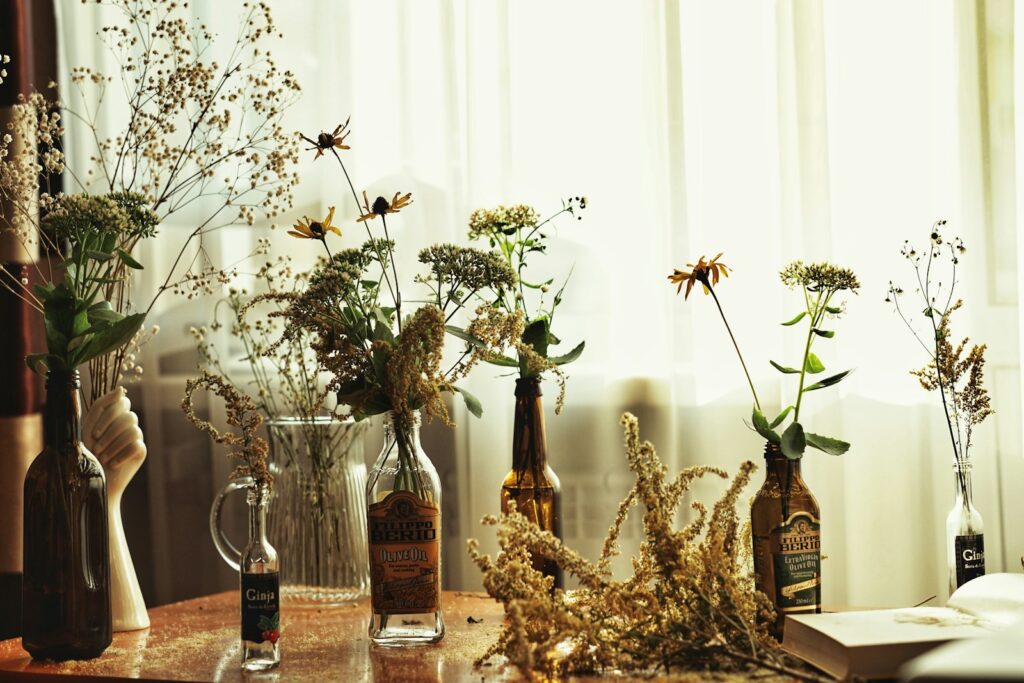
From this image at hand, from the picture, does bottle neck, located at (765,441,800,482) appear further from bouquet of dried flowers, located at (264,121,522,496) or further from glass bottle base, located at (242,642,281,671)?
glass bottle base, located at (242,642,281,671)

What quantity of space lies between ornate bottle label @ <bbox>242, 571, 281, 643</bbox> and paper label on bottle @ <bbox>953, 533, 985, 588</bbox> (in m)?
0.74

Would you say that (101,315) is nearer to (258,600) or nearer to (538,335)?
(258,600)

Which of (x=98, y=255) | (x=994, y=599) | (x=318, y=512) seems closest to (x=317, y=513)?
(x=318, y=512)

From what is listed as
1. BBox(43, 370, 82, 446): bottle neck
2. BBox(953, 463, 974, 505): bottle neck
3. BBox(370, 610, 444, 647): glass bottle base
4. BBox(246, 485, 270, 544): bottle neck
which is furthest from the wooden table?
BBox(953, 463, 974, 505): bottle neck

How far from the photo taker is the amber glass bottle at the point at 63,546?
3.68ft

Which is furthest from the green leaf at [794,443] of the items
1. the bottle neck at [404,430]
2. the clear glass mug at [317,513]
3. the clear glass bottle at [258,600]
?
the clear glass mug at [317,513]

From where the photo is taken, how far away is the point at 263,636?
1.08 metres

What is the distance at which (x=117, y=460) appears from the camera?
51.6 inches

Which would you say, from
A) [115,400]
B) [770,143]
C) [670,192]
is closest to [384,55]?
[670,192]

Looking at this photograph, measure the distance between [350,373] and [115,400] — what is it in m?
0.37

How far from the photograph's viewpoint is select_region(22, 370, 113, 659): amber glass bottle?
44.2 inches

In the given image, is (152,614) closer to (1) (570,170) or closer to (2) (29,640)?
(2) (29,640)

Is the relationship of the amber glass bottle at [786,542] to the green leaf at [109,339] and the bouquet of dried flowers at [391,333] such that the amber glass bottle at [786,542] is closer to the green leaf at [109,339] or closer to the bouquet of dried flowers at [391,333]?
the bouquet of dried flowers at [391,333]

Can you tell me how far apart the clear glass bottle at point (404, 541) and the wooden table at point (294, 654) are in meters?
0.03
